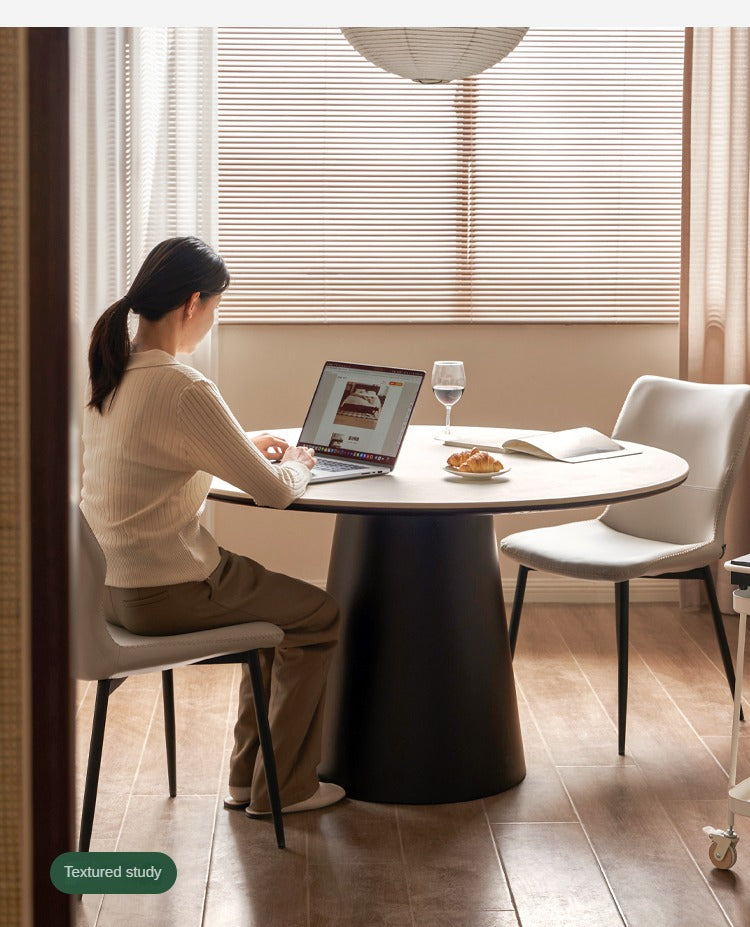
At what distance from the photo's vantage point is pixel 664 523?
3115mm

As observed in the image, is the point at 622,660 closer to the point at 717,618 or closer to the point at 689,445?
the point at 717,618

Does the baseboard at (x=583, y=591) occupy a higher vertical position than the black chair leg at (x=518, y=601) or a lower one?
lower

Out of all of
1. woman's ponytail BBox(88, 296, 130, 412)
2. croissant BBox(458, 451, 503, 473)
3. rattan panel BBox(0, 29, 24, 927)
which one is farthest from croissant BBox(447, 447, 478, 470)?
rattan panel BBox(0, 29, 24, 927)

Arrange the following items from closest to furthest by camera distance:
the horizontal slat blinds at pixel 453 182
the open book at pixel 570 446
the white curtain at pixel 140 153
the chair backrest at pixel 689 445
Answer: the open book at pixel 570 446 → the chair backrest at pixel 689 445 → the white curtain at pixel 140 153 → the horizontal slat blinds at pixel 453 182

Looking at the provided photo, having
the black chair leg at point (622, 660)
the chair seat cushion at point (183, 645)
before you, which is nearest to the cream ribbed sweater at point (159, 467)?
the chair seat cushion at point (183, 645)

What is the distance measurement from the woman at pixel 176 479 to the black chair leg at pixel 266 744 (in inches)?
4.0

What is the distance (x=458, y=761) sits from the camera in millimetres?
2557

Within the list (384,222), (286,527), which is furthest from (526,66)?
(286,527)

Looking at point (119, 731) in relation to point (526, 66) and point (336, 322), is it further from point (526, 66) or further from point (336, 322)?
point (526, 66)

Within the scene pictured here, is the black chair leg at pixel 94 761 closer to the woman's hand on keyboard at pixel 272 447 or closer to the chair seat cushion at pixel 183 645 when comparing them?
the chair seat cushion at pixel 183 645

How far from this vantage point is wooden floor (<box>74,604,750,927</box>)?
6.91 ft

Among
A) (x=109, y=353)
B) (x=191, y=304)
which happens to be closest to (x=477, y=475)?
(x=191, y=304)

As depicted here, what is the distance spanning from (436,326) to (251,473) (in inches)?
76.4

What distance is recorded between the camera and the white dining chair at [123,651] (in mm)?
2096
